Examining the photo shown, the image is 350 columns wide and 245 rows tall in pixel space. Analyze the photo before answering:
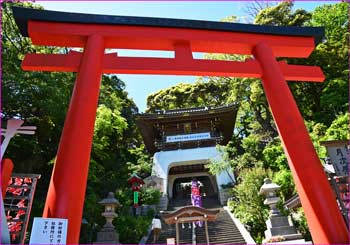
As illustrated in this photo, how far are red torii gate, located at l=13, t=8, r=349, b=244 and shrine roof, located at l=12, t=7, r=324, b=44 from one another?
0.02m

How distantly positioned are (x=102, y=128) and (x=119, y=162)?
823 centimetres

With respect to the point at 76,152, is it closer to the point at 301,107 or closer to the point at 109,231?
the point at 109,231

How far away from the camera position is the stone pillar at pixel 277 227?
355 inches

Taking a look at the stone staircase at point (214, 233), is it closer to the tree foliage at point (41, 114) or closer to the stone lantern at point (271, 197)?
the stone lantern at point (271, 197)

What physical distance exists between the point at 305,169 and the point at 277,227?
22.9ft

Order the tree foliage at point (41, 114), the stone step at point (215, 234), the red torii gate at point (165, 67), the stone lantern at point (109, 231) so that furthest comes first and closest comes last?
the tree foliage at point (41, 114) < the stone step at point (215, 234) < the stone lantern at point (109, 231) < the red torii gate at point (165, 67)

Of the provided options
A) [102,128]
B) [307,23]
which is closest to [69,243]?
[102,128]

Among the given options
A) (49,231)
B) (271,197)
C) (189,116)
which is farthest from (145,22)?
(189,116)

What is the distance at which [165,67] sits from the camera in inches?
171

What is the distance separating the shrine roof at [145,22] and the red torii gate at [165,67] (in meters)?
0.02

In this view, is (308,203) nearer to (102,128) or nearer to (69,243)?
(69,243)

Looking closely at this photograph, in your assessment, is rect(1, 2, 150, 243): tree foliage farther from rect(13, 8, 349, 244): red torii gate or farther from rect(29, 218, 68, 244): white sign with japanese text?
rect(29, 218, 68, 244): white sign with japanese text

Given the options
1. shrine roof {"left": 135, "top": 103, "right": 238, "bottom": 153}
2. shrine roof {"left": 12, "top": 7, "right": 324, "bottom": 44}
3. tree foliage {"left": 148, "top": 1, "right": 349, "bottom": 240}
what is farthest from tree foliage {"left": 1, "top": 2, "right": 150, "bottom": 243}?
shrine roof {"left": 12, "top": 7, "right": 324, "bottom": 44}

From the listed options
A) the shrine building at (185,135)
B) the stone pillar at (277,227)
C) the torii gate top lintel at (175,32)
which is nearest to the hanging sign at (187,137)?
the shrine building at (185,135)
